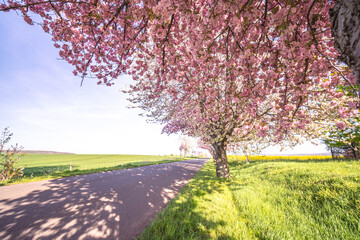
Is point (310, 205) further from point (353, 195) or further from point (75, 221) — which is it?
point (75, 221)

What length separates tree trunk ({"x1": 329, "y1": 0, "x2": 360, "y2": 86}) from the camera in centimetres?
135

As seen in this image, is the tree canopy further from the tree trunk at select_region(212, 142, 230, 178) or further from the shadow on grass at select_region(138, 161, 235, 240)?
the shadow on grass at select_region(138, 161, 235, 240)

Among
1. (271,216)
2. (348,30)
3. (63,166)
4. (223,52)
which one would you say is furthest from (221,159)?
(63,166)

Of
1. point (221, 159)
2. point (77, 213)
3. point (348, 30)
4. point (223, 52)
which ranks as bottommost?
point (77, 213)

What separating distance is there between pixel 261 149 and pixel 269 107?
419 cm

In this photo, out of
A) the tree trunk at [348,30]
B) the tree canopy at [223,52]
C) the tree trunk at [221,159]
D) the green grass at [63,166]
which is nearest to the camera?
the tree trunk at [348,30]

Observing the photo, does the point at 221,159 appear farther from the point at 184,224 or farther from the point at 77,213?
the point at 77,213

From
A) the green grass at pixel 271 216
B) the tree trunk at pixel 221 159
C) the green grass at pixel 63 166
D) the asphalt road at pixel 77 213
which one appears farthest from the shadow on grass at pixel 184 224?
the green grass at pixel 63 166

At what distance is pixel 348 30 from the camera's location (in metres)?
1.42

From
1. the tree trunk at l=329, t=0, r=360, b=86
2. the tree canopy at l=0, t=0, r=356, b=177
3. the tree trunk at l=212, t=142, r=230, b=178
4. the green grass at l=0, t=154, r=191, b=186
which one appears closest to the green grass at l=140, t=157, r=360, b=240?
the tree canopy at l=0, t=0, r=356, b=177

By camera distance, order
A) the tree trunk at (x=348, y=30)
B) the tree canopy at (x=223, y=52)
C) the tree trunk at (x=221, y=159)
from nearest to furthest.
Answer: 1. the tree trunk at (x=348, y=30)
2. the tree canopy at (x=223, y=52)
3. the tree trunk at (x=221, y=159)

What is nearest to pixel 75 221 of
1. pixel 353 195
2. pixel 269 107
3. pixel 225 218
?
pixel 225 218

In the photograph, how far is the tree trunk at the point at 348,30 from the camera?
1.35 m

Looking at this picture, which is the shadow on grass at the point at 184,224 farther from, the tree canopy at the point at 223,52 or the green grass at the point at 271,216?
the tree canopy at the point at 223,52
